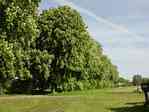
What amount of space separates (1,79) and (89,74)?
1768 inches

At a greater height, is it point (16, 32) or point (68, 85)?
point (16, 32)

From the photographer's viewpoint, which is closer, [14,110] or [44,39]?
[14,110]

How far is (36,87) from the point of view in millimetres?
91375

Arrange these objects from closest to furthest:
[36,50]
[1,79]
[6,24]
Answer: [6,24] < [1,79] < [36,50]

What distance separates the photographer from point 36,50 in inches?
3307

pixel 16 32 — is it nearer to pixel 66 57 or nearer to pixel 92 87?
pixel 66 57

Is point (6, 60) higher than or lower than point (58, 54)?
lower

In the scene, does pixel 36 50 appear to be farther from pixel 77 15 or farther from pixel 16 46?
pixel 16 46

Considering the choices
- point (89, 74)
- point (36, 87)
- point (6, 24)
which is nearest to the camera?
point (6, 24)

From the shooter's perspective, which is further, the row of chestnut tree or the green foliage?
the row of chestnut tree

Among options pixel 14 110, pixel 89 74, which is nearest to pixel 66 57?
pixel 89 74

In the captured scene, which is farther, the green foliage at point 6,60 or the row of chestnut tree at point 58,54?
the row of chestnut tree at point 58,54

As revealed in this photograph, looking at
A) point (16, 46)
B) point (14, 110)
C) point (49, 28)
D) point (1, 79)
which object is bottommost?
point (14, 110)

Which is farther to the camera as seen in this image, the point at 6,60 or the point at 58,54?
the point at 58,54
